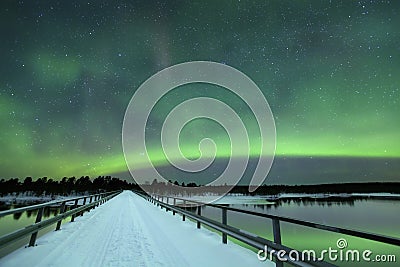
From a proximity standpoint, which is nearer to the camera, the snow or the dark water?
the snow

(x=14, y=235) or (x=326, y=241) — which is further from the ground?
(x=14, y=235)

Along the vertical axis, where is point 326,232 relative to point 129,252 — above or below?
below

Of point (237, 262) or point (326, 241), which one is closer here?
point (237, 262)

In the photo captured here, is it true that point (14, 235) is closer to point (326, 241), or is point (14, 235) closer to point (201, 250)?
point (201, 250)

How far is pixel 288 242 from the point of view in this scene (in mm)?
19578

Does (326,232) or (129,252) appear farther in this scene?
(326,232)

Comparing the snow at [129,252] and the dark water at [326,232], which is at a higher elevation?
the snow at [129,252]

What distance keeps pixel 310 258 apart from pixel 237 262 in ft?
7.85

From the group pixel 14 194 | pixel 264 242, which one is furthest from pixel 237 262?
pixel 14 194

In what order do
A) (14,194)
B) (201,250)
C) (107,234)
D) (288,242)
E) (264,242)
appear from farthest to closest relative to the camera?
(14,194), (288,242), (107,234), (201,250), (264,242)

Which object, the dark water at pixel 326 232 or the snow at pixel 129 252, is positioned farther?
the dark water at pixel 326 232

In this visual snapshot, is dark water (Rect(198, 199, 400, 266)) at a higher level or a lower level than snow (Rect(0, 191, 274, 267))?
lower

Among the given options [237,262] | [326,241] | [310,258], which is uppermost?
[310,258]

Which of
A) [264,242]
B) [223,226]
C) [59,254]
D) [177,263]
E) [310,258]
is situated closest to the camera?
[310,258]
